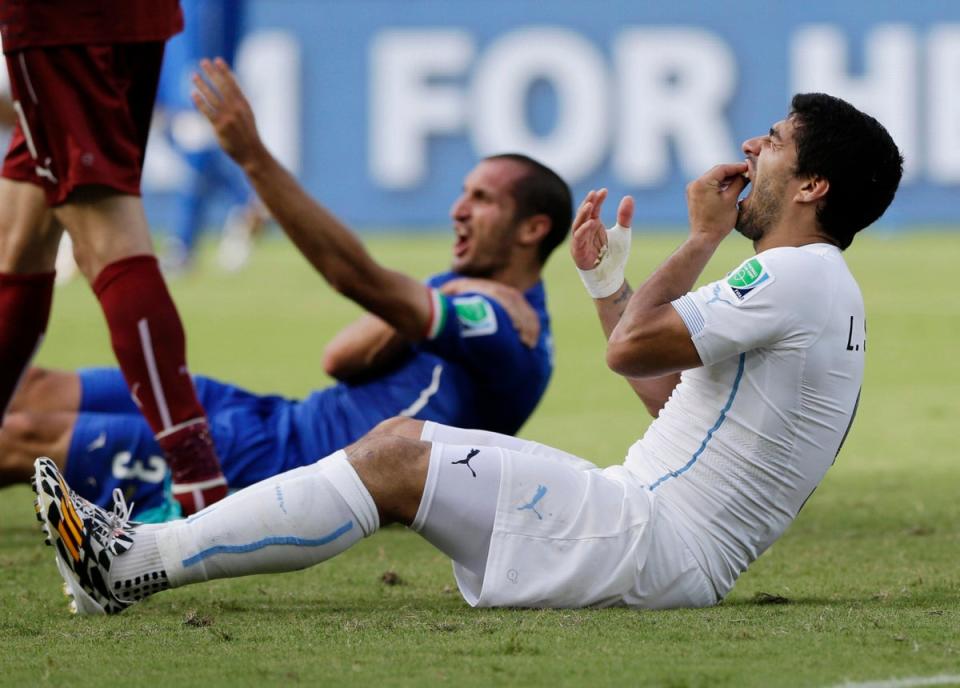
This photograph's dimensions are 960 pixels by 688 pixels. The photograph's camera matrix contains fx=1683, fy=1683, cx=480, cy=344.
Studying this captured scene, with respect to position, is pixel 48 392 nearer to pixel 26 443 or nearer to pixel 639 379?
pixel 26 443

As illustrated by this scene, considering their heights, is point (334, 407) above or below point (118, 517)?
below

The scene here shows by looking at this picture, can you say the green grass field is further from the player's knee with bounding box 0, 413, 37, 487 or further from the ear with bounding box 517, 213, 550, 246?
the ear with bounding box 517, 213, 550, 246

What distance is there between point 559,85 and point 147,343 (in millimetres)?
15426

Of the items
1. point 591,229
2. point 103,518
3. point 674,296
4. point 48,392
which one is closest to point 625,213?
point 591,229

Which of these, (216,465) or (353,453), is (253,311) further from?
(353,453)

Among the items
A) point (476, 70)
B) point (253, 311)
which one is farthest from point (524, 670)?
point (476, 70)

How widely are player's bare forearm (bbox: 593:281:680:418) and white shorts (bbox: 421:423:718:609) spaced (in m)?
0.55

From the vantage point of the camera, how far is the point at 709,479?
10.8 feet

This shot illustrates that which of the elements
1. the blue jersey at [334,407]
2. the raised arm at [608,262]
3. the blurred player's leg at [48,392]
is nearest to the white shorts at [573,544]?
the raised arm at [608,262]

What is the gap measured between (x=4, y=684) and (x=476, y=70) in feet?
55.7

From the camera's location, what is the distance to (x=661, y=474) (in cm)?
335

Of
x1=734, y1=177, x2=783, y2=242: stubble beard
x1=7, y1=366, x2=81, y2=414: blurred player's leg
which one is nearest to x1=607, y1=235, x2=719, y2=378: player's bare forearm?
x1=734, y1=177, x2=783, y2=242: stubble beard

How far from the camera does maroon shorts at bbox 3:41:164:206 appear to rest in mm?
4082

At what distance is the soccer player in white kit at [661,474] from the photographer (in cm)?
316
